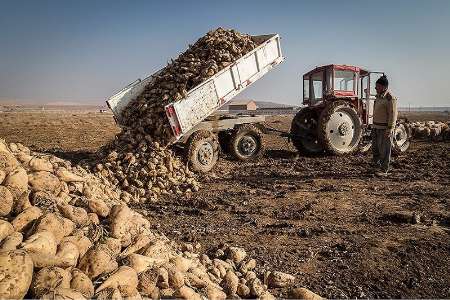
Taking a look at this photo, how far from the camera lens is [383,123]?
862 cm

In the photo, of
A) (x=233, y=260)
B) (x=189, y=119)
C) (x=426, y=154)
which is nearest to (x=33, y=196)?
(x=233, y=260)

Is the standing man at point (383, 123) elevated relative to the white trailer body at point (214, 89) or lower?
lower

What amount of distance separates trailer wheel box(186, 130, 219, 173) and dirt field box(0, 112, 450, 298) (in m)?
0.33

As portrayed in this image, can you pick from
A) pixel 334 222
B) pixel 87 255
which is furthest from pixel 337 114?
pixel 87 255

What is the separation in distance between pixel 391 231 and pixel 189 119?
491 cm

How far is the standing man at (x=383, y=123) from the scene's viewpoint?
841 cm

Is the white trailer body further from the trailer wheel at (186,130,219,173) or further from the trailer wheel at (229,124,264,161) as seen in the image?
the trailer wheel at (229,124,264,161)

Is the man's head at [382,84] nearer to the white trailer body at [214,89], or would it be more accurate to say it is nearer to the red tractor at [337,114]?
the red tractor at [337,114]

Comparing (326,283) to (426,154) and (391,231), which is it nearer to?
(391,231)

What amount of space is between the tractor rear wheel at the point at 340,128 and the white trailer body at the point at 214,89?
6.64 feet

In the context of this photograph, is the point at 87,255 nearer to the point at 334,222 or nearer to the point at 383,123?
the point at 334,222

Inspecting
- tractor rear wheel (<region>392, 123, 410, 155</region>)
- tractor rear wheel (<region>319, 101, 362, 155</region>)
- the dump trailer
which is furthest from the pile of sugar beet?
tractor rear wheel (<region>392, 123, 410, 155</region>)

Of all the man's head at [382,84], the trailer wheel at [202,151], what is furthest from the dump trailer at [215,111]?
the man's head at [382,84]

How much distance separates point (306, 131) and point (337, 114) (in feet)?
4.21
